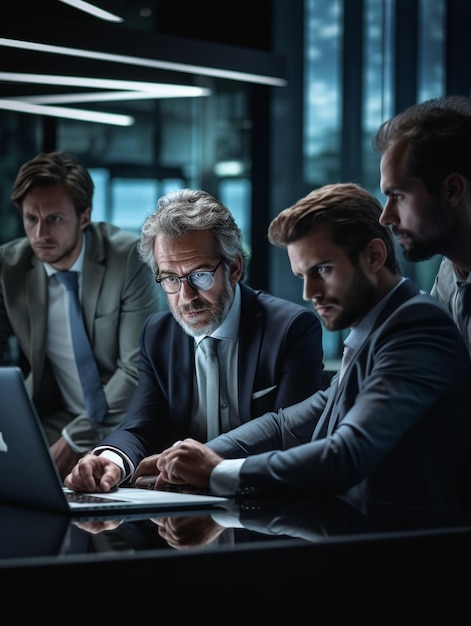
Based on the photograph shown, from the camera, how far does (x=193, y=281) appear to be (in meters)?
2.86

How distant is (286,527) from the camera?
5.34ft

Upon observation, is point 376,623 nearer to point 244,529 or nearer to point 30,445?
point 244,529

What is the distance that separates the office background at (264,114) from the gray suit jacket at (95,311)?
147 centimetres

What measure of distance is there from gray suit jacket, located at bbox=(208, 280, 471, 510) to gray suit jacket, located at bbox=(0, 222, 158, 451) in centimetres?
202

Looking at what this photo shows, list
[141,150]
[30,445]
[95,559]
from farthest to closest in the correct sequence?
[141,150], [30,445], [95,559]

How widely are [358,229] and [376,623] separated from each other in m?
1.02

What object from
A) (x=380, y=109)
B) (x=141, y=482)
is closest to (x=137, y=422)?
(x=141, y=482)

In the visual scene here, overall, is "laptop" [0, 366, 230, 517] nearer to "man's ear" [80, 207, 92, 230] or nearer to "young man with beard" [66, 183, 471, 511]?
"young man with beard" [66, 183, 471, 511]

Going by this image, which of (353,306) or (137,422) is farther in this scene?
(137,422)

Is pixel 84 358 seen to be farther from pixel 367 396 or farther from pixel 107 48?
pixel 367 396

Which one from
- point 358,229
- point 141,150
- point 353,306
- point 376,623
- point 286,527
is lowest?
point 376,623

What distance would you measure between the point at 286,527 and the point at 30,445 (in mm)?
528

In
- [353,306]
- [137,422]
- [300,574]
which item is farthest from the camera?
[137,422]

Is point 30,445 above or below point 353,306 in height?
below
